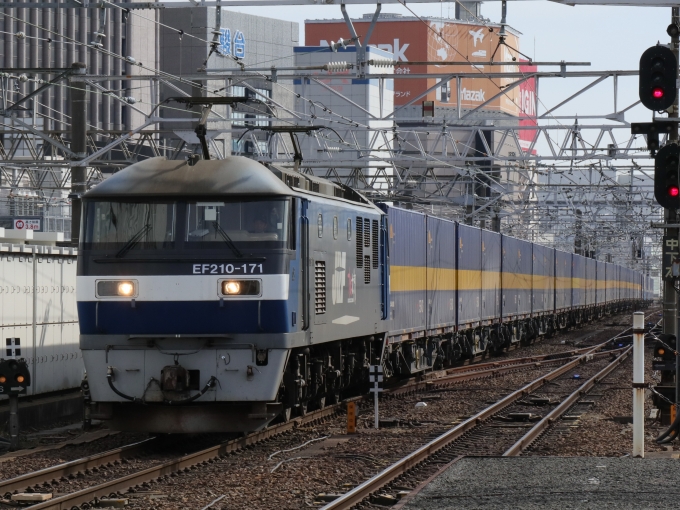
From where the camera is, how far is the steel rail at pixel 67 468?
1021 cm

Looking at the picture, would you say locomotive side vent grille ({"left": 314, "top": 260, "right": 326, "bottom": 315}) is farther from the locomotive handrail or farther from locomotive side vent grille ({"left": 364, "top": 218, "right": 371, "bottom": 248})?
locomotive side vent grille ({"left": 364, "top": 218, "right": 371, "bottom": 248})

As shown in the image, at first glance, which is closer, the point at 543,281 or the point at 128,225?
the point at 128,225

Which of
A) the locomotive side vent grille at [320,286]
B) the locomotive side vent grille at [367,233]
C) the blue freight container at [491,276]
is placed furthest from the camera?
the blue freight container at [491,276]

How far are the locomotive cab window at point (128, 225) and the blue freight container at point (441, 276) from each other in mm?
11208

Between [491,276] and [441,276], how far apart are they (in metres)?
6.65

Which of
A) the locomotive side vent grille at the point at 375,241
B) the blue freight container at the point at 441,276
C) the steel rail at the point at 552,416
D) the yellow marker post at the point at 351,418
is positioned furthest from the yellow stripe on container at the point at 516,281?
→ the yellow marker post at the point at 351,418

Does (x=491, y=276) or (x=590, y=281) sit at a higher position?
(x=491, y=276)

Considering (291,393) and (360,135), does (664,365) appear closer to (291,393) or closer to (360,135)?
(291,393)

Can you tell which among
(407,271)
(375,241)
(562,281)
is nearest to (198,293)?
(375,241)

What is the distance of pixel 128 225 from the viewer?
41.7 ft

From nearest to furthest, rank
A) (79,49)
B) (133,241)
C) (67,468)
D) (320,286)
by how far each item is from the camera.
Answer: (67,468) → (133,241) → (320,286) → (79,49)

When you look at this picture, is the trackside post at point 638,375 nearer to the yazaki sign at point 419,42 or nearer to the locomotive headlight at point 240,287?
the locomotive headlight at point 240,287

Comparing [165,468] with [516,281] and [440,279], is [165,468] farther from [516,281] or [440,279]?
[516,281]

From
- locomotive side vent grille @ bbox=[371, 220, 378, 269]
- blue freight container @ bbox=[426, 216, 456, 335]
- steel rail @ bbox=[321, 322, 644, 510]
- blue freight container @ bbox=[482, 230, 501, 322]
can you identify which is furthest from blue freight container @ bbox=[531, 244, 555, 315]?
locomotive side vent grille @ bbox=[371, 220, 378, 269]
